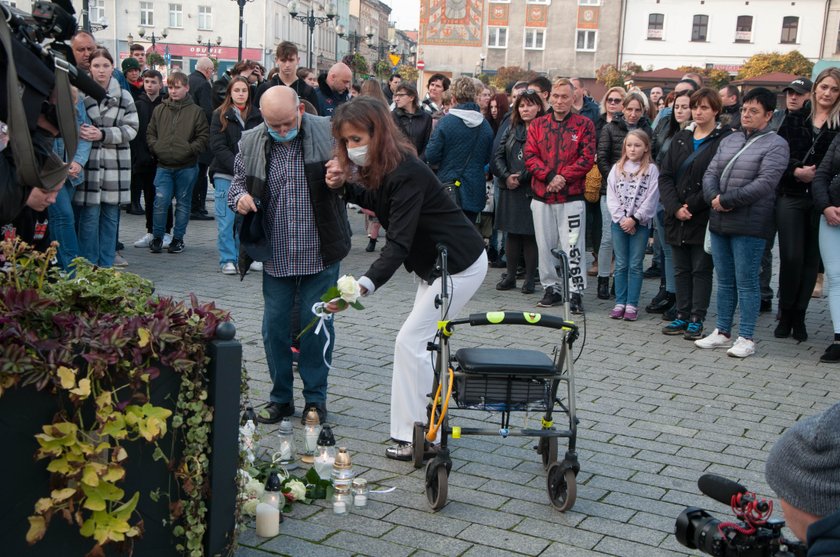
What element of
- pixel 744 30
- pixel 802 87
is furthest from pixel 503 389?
pixel 744 30

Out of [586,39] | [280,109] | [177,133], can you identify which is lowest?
[177,133]

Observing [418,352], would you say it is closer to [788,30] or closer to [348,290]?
[348,290]

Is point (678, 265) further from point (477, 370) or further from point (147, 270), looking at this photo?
point (147, 270)

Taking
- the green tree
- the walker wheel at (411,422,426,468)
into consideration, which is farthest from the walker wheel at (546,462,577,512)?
the green tree

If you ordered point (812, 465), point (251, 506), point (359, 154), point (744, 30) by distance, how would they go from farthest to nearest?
point (744, 30) < point (359, 154) < point (251, 506) < point (812, 465)

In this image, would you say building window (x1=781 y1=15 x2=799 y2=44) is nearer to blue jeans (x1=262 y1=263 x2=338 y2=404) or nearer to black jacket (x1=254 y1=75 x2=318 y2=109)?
black jacket (x1=254 y1=75 x2=318 y2=109)

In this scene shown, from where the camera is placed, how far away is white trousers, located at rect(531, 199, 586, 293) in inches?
389

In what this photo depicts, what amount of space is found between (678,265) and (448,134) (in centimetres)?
304

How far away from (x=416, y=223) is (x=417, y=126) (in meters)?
6.62

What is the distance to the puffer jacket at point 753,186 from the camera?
811 cm

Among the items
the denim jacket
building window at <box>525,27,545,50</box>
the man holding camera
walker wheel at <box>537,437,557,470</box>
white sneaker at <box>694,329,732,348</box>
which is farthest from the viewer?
building window at <box>525,27,545,50</box>

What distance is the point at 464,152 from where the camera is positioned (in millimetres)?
10820

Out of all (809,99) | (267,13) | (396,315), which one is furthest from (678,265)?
(267,13)

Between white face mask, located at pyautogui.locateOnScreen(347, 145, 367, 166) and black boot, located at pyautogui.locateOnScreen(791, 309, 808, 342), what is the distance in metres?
5.49
